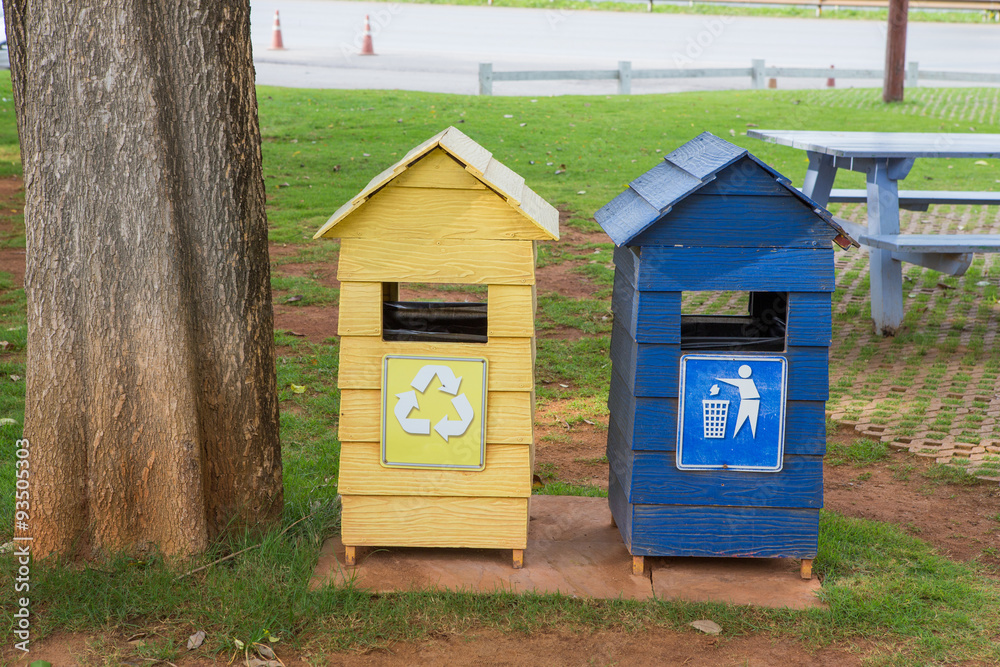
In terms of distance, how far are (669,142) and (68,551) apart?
10.2 metres

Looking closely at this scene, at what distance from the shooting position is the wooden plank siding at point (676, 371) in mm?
3090

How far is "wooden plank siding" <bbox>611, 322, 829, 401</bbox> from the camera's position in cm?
309

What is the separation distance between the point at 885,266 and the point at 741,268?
3.92 metres

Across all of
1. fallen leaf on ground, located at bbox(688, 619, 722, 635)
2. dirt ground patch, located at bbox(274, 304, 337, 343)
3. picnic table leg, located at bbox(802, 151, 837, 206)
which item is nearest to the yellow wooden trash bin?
fallen leaf on ground, located at bbox(688, 619, 722, 635)

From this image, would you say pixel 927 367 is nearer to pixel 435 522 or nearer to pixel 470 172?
pixel 435 522

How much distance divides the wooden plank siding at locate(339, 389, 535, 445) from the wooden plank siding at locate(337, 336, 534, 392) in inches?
1.4

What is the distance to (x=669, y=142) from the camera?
12000mm

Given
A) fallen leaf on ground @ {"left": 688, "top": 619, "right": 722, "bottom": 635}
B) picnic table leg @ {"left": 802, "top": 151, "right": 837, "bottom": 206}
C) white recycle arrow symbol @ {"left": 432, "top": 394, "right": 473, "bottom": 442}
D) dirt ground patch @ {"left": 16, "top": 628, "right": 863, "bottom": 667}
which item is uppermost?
picnic table leg @ {"left": 802, "top": 151, "right": 837, "bottom": 206}

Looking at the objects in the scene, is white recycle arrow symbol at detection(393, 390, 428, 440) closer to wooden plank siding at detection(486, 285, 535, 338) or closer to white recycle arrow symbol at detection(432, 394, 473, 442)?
white recycle arrow symbol at detection(432, 394, 473, 442)

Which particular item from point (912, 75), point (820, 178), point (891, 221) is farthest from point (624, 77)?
point (891, 221)

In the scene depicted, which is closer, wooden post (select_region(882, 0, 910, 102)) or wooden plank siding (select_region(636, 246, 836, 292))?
wooden plank siding (select_region(636, 246, 836, 292))

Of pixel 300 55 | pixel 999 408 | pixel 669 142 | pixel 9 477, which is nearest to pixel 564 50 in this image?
pixel 300 55

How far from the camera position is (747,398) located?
310cm

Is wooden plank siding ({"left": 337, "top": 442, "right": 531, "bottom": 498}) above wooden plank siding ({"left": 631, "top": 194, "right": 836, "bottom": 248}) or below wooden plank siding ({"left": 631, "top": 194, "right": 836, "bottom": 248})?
below
